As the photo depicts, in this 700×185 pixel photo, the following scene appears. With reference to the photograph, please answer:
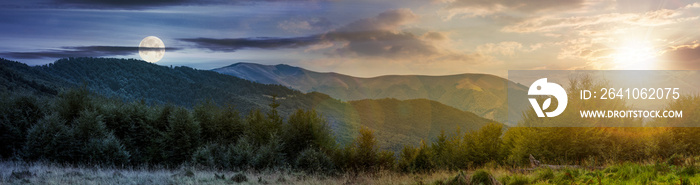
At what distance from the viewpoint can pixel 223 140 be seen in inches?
935

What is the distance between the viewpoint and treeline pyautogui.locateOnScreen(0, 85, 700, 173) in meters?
18.5

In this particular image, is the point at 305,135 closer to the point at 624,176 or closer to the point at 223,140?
the point at 223,140

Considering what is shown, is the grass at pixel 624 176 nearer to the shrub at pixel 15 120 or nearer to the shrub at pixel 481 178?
the shrub at pixel 481 178

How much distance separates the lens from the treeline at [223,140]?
729 inches

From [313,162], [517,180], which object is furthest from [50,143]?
[517,180]

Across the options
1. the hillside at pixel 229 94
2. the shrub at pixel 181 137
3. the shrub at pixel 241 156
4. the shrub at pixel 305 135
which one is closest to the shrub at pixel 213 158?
the shrub at pixel 241 156

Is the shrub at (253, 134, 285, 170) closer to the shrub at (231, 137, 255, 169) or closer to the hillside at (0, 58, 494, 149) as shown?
the shrub at (231, 137, 255, 169)

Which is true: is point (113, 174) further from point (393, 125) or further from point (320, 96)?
point (320, 96)

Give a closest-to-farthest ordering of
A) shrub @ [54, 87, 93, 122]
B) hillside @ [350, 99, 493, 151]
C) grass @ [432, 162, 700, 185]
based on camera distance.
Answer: grass @ [432, 162, 700, 185] < shrub @ [54, 87, 93, 122] < hillside @ [350, 99, 493, 151]

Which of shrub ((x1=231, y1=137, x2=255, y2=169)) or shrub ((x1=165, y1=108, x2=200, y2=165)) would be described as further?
shrub ((x1=165, y1=108, x2=200, y2=165))

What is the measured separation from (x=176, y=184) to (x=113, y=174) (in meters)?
3.08

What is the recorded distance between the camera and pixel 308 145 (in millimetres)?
22250

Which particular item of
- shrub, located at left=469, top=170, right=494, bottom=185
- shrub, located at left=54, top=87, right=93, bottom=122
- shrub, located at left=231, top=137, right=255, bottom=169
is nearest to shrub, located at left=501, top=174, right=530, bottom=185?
shrub, located at left=469, top=170, right=494, bottom=185

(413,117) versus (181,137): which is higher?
(181,137)
